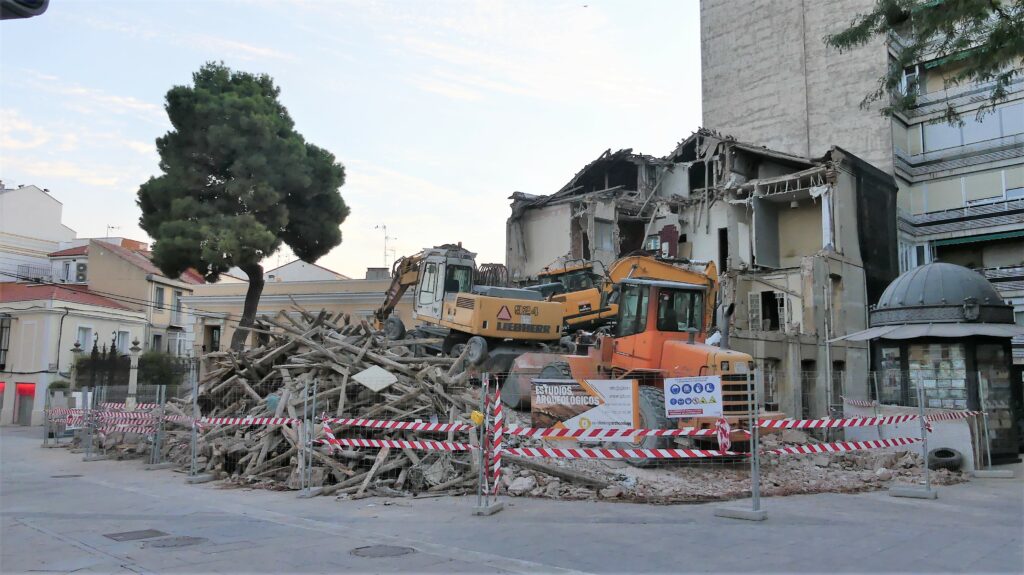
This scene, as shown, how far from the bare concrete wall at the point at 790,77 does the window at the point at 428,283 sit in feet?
77.1

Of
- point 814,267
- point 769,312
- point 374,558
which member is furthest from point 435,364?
point 769,312

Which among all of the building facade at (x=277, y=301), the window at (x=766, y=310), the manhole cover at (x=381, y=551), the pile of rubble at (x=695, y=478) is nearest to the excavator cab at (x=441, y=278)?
the pile of rubble at (x=695, y=478)

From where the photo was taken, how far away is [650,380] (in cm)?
1266

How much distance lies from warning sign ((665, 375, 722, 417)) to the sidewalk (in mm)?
1272

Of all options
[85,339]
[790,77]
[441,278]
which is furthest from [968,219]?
[85,339]

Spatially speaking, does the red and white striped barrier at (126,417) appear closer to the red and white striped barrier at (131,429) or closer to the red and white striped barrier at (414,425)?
the red and white striped barrier at (131,429)

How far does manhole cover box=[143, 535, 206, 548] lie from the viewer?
7793 millimetres

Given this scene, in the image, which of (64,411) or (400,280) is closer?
(64,411)

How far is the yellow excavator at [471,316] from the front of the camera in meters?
18.7

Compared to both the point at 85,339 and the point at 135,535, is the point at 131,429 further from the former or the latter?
the point at 85,339

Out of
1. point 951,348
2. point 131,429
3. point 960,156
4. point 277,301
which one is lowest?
point 131,429

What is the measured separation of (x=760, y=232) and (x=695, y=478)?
20.5m

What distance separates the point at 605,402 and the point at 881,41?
32021mm

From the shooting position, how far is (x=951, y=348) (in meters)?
16.4
